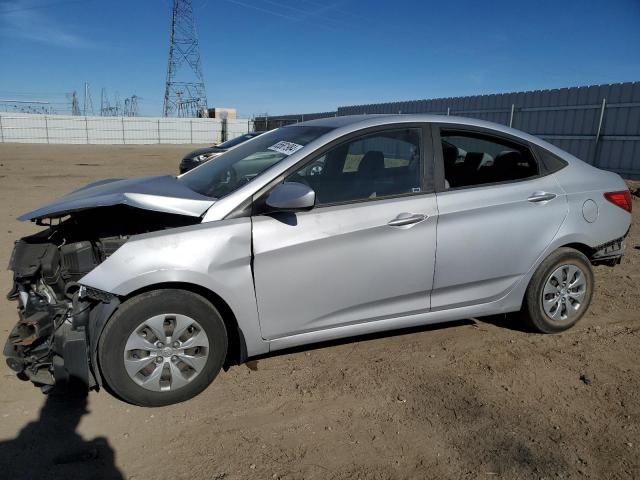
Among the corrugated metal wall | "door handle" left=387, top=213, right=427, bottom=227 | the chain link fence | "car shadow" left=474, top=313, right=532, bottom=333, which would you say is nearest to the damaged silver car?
"door handle" left=387, top=213, right=427, bottom=227

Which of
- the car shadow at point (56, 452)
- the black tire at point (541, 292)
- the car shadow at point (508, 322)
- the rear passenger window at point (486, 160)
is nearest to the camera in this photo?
the car shadow at point (56, 452)

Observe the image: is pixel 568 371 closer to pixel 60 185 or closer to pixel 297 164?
pixel 297 164

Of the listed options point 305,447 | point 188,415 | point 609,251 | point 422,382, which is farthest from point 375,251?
point 609,251

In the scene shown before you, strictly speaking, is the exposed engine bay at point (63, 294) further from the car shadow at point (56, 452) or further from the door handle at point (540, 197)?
the door handle at point (540, 197)

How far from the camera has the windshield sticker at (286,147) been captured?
334 centimetres

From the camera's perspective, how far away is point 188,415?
296 cm

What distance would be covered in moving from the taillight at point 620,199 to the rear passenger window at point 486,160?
2.47 feet

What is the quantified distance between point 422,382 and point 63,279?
2.48 metres

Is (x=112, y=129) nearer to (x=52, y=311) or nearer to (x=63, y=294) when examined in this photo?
(x=63, y=294)

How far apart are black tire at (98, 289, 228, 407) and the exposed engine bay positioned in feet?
0.32

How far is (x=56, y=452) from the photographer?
262cm

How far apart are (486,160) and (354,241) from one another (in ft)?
4.95

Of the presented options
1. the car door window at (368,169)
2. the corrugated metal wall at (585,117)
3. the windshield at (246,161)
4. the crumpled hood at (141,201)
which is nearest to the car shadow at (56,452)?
the crumpled hood at (141,201)

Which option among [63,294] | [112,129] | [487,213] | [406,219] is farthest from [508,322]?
[112,129]
